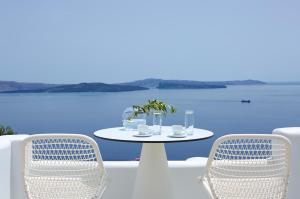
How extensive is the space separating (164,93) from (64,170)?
6.11 meters

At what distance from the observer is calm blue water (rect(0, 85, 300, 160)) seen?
30.1 feet

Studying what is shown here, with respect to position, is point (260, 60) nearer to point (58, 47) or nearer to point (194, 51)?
point (194, 51)

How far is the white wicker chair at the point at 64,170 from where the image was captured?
7.07ft

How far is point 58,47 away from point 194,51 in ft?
12.3

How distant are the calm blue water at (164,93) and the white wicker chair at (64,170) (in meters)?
5.97

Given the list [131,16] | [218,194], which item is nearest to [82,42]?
[131,16]

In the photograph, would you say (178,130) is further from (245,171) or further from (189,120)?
(245,171)

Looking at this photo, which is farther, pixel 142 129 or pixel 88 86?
pixel 88 86

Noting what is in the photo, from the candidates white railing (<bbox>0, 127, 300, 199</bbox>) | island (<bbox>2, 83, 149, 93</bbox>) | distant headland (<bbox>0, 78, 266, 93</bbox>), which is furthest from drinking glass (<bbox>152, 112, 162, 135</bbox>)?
island (<bbox>2, 83, 149, 93</bbox>)

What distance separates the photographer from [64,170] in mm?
2268

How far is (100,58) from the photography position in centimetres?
1109

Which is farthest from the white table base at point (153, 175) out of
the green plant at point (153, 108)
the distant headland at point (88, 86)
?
the distant headland at point (88, 86)

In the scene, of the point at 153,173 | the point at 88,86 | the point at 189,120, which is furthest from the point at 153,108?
the point at 88,86

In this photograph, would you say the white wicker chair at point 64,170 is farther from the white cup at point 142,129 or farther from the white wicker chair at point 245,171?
the white wicker chair at point 245,171
